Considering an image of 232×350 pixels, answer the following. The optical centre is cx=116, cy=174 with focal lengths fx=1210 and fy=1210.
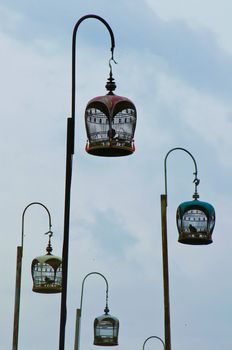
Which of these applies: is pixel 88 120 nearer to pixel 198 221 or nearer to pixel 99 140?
pixel 99 140

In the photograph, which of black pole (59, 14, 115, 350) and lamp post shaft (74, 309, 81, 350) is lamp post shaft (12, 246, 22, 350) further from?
black pole (59, 14, 115, 350)

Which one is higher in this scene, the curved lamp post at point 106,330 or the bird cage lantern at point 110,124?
the bird cage lantern at point 110,124

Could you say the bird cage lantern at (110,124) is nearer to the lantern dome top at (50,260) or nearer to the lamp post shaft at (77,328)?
the lantern dome top at (50,260)

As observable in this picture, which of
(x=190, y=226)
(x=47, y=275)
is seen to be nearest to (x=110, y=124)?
(x=190, y=226)

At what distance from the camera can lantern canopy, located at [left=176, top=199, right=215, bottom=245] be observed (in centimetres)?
2862

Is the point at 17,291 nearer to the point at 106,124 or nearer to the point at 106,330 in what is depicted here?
the point at 106,330

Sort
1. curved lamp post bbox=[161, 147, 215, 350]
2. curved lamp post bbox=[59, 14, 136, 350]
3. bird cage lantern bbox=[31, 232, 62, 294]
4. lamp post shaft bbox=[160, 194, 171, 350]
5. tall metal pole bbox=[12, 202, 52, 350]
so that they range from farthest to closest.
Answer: bird cage lantern bbox=[31, 232, 62, 294] < tall metal pole bbox=[12, 202, 52, 350] < curved lamp post bbox=[161, 147, 215, 350] < lamp post shaft bbox=[160, 194, 171, 350] < curved lamp post bbox=[59, 14, 136, 350]

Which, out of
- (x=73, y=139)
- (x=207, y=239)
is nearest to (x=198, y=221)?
(x=207, y=239)

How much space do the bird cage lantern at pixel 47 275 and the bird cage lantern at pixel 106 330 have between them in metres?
4.53

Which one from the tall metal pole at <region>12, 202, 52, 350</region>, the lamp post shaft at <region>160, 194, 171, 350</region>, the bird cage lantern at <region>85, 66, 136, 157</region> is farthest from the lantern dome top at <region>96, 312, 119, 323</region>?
the bird cage lantern at <region>85, 66, 136, 157</region>

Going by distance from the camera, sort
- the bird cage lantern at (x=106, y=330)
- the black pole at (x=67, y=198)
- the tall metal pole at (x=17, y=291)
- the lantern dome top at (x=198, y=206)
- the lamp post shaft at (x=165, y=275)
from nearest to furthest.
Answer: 1. the black pole at (x=67, y=198)
2. the lamp post shaft at (x=165, y=275)
3. the lantern dome top at (x=198, y=206)
4. the tall metal pole at (x=17, y=291)
5. the bird cage lantern at (x=106, y=330)

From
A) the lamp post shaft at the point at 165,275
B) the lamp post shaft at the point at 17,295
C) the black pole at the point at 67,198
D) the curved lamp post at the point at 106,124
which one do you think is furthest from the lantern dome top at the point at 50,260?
the black pole at the point at 67,198

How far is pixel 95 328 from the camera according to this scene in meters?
39.0

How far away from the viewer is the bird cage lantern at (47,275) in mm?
33875
